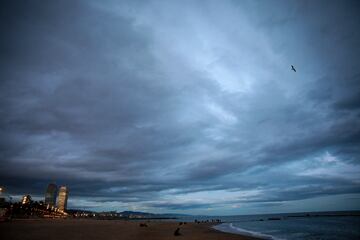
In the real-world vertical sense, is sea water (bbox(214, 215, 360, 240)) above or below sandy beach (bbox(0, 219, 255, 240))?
below

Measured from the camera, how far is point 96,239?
30.9 meters

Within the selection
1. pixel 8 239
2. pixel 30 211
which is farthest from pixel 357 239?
pixel 30 211

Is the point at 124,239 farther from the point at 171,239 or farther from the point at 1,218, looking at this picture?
the point at 1,218

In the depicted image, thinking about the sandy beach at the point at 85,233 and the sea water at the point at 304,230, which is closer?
the sandy beach at the point at 85,233

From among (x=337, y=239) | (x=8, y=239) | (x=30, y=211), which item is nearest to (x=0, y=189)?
(x=30, y=211)

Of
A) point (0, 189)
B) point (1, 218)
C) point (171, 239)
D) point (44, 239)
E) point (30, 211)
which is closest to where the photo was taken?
point (44, 239)

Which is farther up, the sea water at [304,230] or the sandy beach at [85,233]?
the sandy beach at [85,233]

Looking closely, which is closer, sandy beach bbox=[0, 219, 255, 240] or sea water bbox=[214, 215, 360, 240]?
sandy beach bbox=[0, 219, 255, 240]

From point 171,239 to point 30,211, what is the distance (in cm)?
15563

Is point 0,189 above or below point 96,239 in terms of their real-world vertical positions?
above

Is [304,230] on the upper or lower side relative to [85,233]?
lower

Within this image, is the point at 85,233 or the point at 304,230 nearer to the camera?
the point at 85,233

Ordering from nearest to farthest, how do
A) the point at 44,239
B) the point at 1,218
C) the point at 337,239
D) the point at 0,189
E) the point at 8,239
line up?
1. the point at 8,239
2. the point at 44,239
3. the point at 337,239
4. the point at 1,218
5. the point at 0,189

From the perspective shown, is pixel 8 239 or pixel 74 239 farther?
pixel 74 239
